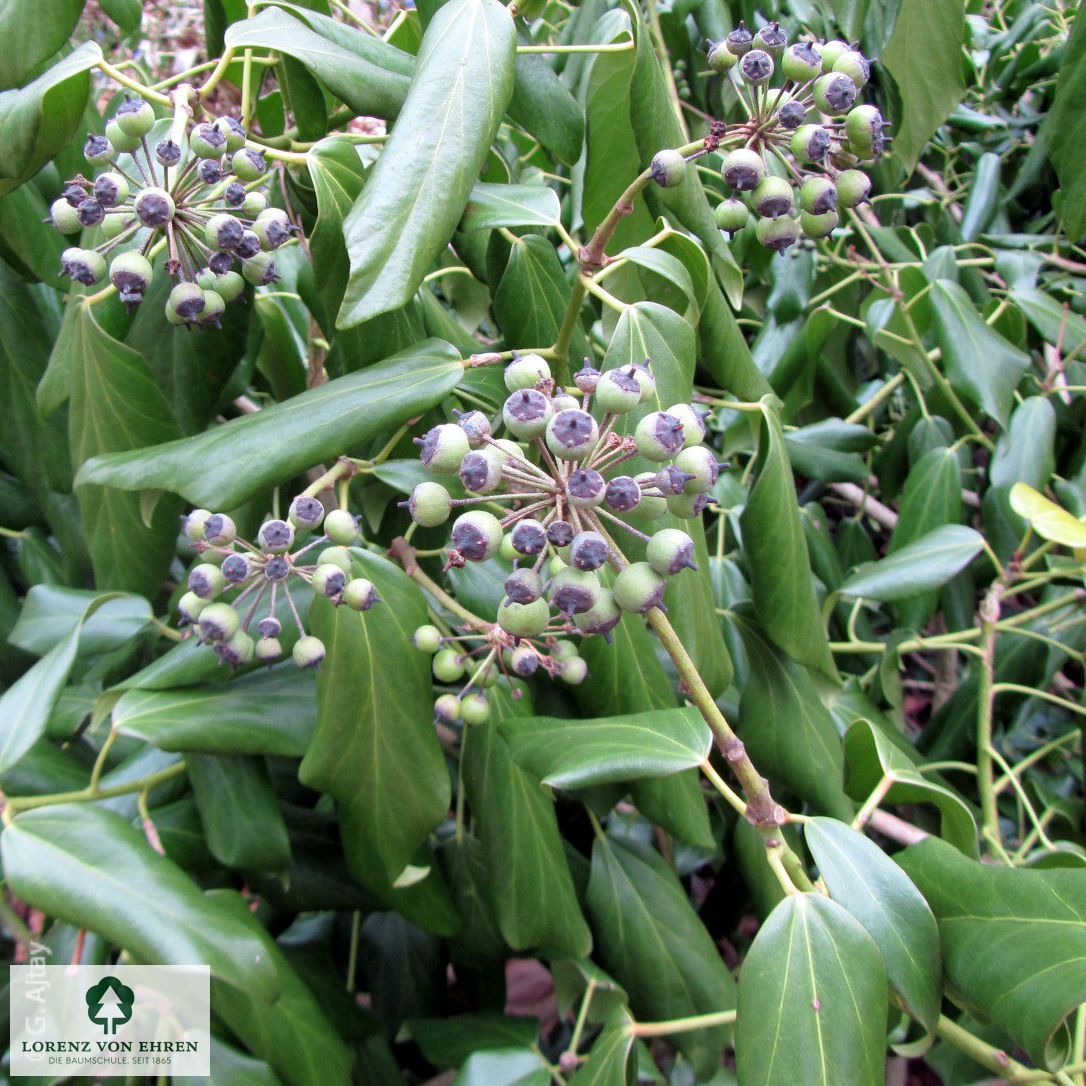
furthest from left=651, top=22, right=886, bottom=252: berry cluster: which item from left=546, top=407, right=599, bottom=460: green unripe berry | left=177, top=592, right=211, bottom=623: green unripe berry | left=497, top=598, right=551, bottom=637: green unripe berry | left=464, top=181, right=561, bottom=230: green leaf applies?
left=177, top=592, right=211, bottom=623: green unripe berry

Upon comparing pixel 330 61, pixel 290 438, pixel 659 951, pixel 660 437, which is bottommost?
pixel 659 951

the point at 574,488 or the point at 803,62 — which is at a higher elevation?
the point at 803,62

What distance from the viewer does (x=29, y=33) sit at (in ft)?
A: 3.06

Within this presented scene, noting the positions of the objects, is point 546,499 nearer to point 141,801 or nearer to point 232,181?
point 232,181

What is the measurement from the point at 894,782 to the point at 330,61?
37.1 inches

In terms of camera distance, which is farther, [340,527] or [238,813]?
[238,813]

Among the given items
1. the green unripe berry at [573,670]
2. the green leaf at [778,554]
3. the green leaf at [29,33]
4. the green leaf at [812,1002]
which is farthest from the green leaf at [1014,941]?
the green leaf at [29,33]

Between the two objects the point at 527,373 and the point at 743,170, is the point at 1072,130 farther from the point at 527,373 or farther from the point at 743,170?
the point at 527,373

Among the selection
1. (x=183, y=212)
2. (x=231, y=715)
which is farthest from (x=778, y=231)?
(x=231, y=715)

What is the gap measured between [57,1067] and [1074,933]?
3.69 feet

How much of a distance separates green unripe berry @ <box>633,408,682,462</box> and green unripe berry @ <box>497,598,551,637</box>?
0.50 feet

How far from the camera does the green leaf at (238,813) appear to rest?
108 centimetres

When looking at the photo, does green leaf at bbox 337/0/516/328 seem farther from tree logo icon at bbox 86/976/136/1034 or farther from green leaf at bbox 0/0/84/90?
tree logo icon at bbox 86/976/136/1034

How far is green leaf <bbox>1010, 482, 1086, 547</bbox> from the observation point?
3.76 ft
